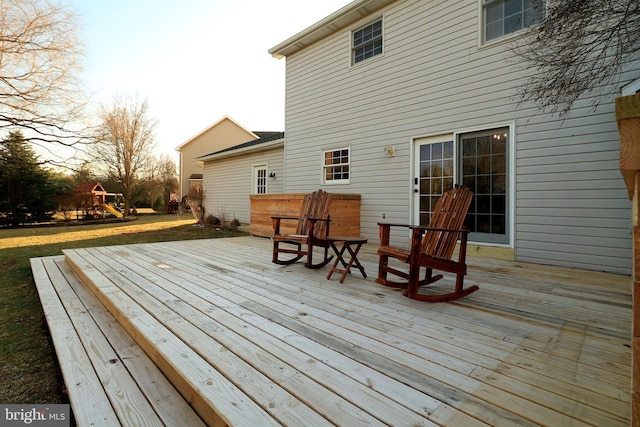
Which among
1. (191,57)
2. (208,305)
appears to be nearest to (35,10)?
(191,57)

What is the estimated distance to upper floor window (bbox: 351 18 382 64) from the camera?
612cm

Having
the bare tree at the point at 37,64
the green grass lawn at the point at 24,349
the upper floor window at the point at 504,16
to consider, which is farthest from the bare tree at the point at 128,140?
the upper floor window at the point at 504,16

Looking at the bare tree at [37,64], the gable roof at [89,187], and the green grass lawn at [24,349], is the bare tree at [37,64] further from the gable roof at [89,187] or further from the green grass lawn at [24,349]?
the gable roof at [89,187]

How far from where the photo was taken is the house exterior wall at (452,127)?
3.74 m

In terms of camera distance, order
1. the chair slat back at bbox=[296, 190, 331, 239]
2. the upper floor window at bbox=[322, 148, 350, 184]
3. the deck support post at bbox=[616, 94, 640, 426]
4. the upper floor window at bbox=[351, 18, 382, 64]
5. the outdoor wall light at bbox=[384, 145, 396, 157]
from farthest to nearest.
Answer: the upper floor window at bbox=[322, 148, 350, 184] < the upper floor window at bbox=[351, 18, 382, 64] < the outdoor wall light at bbox=[384, 145, 396, 157] < the chair slat back at bbox=[296, 190, 331, 239] < the deck support post at bbox=[616, 94, 640, 426]

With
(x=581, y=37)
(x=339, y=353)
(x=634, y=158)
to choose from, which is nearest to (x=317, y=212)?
(x=339, y=353)

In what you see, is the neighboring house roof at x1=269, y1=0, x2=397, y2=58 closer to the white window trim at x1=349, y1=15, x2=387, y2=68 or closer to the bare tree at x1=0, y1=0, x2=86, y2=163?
the white window trim at x1=349, y1=15, x2=387, y2=68

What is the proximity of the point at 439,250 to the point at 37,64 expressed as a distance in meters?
9.97

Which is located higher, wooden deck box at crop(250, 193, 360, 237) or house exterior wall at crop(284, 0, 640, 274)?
house exterior wall at crop(284, 0, 640, 274)

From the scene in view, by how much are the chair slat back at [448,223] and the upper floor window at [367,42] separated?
443 cm

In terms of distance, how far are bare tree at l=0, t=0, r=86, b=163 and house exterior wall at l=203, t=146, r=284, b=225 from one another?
4359 mm

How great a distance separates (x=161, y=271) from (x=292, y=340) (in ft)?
8.12

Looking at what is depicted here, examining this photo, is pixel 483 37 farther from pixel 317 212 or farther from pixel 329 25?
pixel 317 212

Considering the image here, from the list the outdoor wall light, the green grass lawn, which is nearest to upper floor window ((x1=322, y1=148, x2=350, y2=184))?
the outdoor wall light
